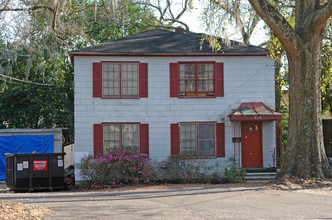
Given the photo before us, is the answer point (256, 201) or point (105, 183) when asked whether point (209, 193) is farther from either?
point (105, 183)

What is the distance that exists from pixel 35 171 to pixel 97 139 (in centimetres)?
281

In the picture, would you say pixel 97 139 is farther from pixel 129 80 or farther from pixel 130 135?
pixel 129 80

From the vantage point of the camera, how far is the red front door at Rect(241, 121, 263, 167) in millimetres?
18859

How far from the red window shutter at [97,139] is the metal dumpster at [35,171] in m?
1.45

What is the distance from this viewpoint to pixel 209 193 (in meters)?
13.0

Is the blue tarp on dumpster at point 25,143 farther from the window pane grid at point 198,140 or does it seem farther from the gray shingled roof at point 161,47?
the window pane grid at point 198,140

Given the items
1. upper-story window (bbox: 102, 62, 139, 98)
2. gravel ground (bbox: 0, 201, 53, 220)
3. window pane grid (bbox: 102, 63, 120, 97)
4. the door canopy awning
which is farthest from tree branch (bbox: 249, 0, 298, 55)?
gravel ground (bbox: 0, 201, 53, 220)

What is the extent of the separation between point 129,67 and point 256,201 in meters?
9.45

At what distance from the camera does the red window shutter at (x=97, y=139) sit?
18.2 m

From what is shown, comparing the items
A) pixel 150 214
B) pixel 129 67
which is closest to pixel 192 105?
pixel 129 67

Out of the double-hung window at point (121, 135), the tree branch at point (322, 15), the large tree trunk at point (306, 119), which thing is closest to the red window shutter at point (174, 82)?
the double-hung window at point (121, 135)

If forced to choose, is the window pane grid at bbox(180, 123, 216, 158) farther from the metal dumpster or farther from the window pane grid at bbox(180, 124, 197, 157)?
the metal dumpster

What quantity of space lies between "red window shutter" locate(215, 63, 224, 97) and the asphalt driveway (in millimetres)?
6124

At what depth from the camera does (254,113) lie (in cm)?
1772
